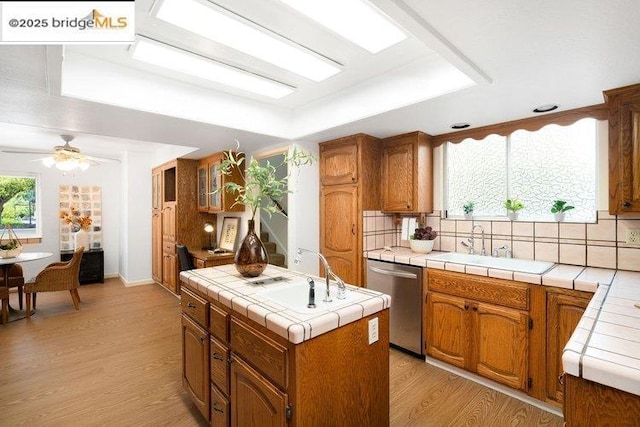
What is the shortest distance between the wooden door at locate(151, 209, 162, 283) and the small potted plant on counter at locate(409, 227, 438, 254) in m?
4.37

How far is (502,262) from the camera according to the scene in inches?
98.0

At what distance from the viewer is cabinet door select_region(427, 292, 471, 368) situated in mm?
2322

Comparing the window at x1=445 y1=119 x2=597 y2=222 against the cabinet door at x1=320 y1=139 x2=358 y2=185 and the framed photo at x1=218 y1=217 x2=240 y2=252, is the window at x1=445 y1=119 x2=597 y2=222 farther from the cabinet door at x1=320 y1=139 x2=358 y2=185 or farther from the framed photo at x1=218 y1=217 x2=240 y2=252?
the framed photo at x1=218 y1=217 x2=240 y2=252

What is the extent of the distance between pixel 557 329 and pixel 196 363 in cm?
229

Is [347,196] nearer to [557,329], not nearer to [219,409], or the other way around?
[557,329]

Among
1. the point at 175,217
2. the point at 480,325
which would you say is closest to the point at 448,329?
the point at 480,325

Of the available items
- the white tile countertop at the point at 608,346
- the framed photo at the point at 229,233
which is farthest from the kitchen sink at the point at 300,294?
the framed photo at the point at 229,233

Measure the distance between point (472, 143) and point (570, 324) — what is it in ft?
5.79

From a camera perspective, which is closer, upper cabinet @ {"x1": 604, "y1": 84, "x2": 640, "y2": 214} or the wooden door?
upper cabinet @ {"x1": 604, "y1": 84, "x2": 640, "y2": 214}

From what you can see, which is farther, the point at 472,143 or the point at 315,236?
the point at 315,236

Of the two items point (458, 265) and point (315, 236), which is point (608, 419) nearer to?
point (458, 265)

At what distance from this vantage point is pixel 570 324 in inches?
72.7

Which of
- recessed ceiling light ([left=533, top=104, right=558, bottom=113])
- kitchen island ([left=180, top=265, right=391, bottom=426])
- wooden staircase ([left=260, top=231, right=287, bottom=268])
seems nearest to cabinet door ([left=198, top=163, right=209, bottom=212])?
wooden staircase ([left=260, top=231, right=287, bottom=268])

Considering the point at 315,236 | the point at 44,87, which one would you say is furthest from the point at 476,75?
the point at 44,87
